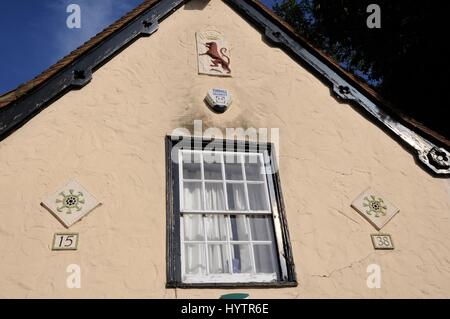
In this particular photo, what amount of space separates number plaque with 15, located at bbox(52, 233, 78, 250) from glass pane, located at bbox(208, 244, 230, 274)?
143 centimetres

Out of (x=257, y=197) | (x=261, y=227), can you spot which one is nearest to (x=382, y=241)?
(x=261, y=227)

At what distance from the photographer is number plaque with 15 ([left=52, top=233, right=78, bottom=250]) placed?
13.4 ft

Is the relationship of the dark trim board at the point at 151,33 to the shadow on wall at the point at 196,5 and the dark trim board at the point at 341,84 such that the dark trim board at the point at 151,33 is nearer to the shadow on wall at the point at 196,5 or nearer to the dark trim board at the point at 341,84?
the dark trim board at the point at 341,84

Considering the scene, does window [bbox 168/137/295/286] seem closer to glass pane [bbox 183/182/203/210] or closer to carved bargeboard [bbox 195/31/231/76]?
glass pane [bbox 183/182/203/210]

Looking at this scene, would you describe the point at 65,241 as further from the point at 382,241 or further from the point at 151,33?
the point at 382,241

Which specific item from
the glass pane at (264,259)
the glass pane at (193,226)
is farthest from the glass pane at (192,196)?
the glass pane at (264,259)

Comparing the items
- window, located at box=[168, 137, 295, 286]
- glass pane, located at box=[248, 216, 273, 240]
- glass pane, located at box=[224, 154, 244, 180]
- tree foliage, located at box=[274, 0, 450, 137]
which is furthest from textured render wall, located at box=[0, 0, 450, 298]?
tree foliage, located at box=[274, 0, 450, 137]

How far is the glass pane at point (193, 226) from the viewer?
15.0 ft

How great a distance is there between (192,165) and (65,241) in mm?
1771

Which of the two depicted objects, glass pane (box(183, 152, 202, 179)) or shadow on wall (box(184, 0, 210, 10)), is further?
shadow on wall (box(184, 0, 210, 10))

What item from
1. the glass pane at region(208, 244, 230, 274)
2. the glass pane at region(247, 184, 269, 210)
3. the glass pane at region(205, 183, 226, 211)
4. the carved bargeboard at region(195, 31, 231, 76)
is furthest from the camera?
the carved bargeboard at region(195, 31, 231, 76)

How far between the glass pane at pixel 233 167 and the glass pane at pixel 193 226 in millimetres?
774
